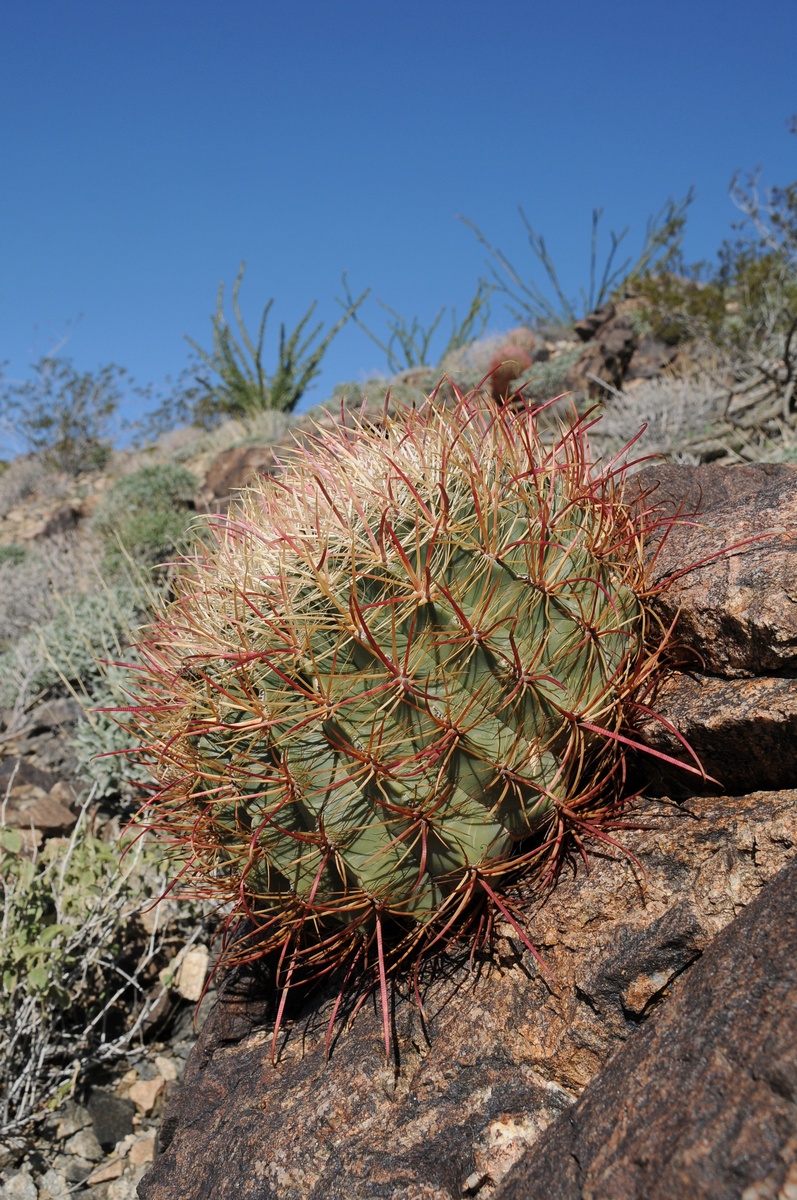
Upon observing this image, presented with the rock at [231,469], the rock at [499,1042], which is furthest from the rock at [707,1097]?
the rock at [231,469]

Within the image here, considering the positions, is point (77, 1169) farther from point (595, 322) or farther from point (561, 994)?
point (595, 322)

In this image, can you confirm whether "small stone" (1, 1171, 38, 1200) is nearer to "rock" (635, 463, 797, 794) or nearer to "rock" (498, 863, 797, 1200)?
"rock" (498, 863, 797, 1200)

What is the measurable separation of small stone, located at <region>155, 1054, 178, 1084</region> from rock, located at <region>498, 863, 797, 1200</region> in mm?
2203

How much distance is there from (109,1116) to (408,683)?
2.42m

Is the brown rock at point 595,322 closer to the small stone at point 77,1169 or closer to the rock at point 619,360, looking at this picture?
the rock at point 619,360

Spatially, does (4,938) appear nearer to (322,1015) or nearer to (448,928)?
(322,1015)

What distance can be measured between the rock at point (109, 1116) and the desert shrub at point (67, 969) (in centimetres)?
13

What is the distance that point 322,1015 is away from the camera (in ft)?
7.96

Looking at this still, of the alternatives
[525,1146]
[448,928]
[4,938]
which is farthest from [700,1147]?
[4,938]

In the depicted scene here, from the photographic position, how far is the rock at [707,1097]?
1.29m

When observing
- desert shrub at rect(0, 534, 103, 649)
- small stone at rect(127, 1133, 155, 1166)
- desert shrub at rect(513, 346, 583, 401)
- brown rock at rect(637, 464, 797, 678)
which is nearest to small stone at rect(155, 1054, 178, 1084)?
small stone at rect(127, 1133, 155, 1166)

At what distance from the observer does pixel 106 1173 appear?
306 cm

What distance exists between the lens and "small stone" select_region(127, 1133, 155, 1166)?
3092mm

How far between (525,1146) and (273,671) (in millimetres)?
1165
